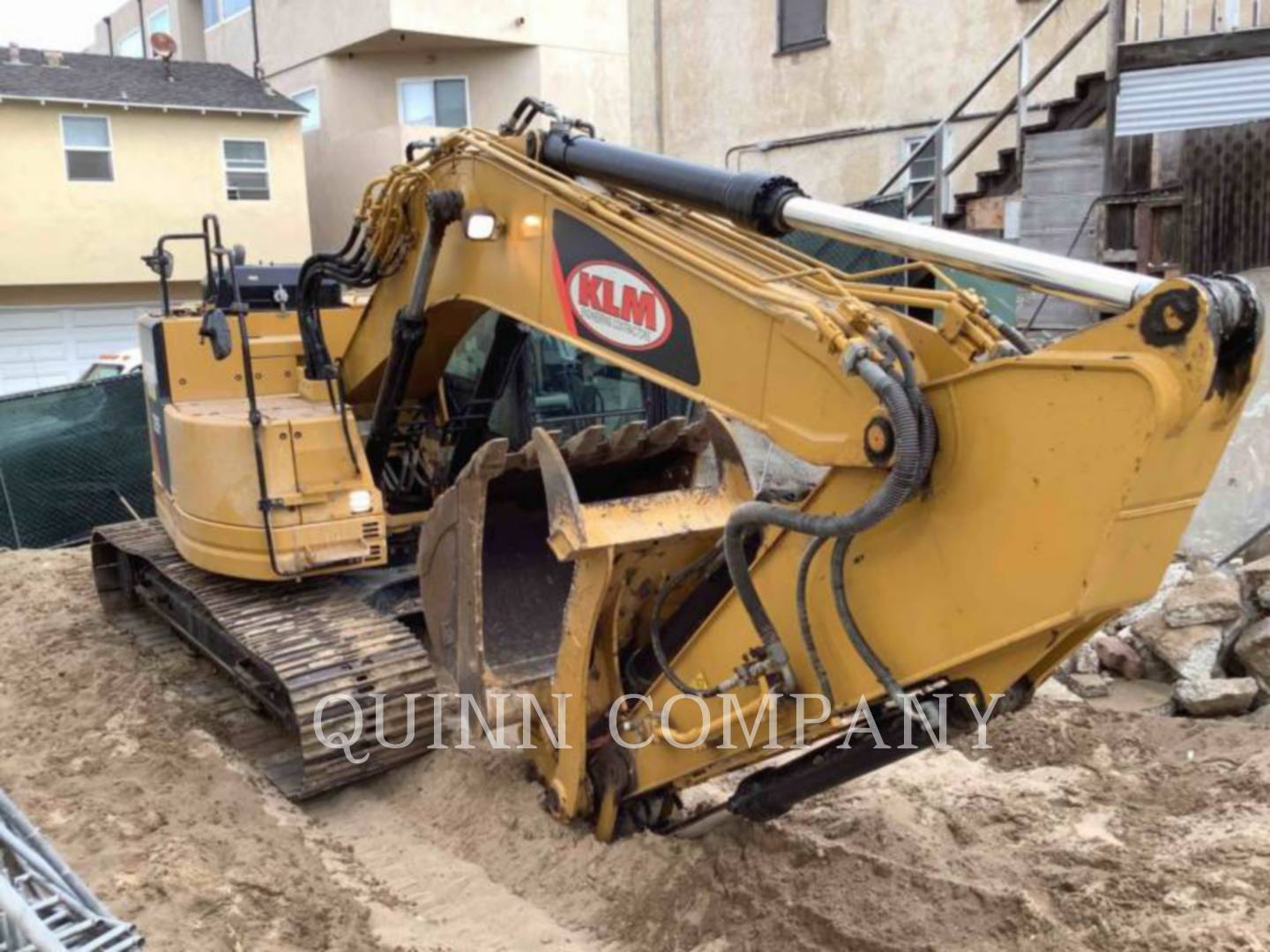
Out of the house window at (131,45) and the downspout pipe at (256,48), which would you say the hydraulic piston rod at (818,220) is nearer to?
the downspout pipe at (256,48)

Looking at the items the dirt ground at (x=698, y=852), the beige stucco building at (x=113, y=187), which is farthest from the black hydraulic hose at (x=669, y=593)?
the beige stucco building at (x=113, y=187)

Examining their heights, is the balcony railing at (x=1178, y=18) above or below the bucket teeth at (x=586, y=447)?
above

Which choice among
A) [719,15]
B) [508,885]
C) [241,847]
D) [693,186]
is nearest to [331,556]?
[241,847]

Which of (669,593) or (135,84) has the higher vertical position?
(135,84)

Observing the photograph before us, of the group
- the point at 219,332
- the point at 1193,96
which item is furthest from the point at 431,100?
the point at 219,332

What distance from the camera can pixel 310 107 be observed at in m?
20.0

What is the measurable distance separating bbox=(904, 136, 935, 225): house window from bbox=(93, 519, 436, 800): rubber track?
7.85 m

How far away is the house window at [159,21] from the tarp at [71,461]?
699 inches

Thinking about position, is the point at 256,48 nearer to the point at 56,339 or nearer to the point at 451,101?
the point at 451,101

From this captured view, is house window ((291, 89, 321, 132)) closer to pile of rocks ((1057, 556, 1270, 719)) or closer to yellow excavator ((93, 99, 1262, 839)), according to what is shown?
yellow excavator ((93, 99, 1262, 839))

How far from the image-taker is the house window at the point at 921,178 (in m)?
11.7

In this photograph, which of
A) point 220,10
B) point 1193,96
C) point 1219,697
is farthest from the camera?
point 220,10

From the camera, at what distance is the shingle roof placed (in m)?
17.7

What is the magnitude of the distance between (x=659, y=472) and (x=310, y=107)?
1742 centimetres
